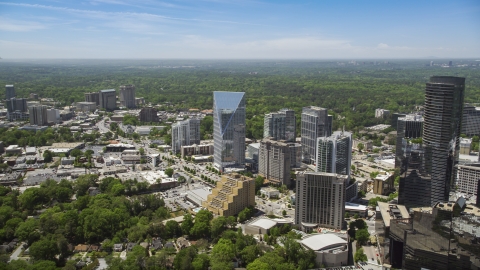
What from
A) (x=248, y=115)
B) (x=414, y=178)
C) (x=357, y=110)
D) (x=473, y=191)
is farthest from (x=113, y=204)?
(x=357, y=110)

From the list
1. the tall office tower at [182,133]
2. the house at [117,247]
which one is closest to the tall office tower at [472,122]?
the tall office tower at [182,133]

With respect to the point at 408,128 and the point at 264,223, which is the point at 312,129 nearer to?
the point at 408,128

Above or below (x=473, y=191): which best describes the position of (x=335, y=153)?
above

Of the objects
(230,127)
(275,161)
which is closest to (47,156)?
(230,127)

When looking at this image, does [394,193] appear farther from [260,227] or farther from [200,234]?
[200,234]

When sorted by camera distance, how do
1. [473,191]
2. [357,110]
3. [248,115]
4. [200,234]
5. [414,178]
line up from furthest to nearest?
1. [357,110]
2. [248,115]
3. [473,191]
4. [414,178]
5. [200,234]

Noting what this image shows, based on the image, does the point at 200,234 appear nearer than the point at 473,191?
Yes

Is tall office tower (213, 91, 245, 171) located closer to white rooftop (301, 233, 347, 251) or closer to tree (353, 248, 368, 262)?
white rooftop (301, 233, 347, 251)

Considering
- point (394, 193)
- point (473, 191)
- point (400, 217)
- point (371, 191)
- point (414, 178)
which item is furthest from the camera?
point (371, 191)
